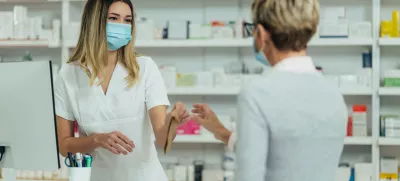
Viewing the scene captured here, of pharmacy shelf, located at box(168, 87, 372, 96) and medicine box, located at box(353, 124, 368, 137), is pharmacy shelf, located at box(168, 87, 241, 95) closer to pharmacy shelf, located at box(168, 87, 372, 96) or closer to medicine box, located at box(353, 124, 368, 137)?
pharmacy shelf, located at box(168, 87, 372, 96)

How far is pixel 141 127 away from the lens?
7.78 feet

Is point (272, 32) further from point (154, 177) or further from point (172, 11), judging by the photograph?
point (172, 11)

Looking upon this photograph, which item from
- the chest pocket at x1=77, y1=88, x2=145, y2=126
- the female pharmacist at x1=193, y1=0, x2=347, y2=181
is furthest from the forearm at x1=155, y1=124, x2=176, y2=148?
the female pharmacist at x1=193, y1=0, x2=347, y2=181

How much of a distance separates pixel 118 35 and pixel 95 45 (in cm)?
9

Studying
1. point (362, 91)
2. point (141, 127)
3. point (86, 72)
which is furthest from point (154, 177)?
point (362, 91)

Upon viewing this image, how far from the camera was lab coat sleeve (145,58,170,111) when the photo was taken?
2.35 m

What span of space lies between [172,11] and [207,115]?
3201 mm

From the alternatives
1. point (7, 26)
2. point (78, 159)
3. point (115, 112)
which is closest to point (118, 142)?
point (78, 159)

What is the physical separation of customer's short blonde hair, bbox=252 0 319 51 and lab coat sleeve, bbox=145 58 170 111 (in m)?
0.94

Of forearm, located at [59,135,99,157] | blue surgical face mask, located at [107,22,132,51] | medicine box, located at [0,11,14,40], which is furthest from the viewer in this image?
medicine box, located at [0,11,14,40]

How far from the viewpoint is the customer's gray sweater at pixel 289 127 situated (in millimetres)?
1420

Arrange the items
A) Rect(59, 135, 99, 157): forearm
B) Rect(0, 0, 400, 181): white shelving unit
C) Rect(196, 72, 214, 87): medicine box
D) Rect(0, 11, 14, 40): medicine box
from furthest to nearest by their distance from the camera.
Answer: Rect(0, 11, 14, 40): medicine box
Rect(196, 72, 214, 87): medicine box
Rect(0, 0, 400, 181): white shelving unit
Rect(59, 135, 99, 157): forearm

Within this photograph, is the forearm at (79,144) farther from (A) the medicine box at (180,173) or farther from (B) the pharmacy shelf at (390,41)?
(B) the pharmacy shelf at (390,41)

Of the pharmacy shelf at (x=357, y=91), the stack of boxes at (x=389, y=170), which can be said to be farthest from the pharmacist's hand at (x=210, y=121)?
the stack of boxes at (x=389, y=170)
